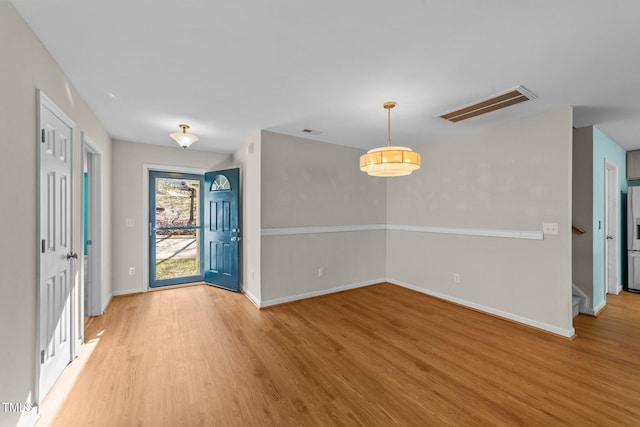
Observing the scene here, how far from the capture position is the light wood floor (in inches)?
68.9

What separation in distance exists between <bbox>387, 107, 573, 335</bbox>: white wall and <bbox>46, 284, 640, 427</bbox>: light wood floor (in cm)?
39

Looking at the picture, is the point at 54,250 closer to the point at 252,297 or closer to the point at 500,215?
the point at 252,297

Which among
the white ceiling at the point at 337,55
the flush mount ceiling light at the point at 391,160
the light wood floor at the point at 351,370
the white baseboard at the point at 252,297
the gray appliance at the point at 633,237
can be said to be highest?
the white ceiling at the point at 337,55

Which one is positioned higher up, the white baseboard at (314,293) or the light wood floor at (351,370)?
the white baseboard at (314,293)

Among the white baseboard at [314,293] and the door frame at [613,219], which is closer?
the white baseboard at [314,293]

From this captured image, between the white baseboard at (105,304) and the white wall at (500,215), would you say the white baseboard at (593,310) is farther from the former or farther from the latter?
the white baseboard at (105,304)

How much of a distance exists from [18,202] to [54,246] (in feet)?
2.37

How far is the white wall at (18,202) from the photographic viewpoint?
4.47ft

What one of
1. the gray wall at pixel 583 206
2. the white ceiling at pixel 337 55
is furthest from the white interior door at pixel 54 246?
the gray wall at pixel 583 206

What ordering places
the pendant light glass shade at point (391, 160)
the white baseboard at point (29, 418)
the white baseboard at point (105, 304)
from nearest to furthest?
1. the white baseboard at point (29, 418)
2. the pendant light glass shade at point (391, 160)
3. the white baseboard at point (105, 304)

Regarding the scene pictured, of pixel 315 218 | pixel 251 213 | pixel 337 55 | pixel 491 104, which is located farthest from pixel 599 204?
pixel 251 213

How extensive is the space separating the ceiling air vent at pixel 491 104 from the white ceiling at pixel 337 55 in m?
0.09

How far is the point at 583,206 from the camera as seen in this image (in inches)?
135

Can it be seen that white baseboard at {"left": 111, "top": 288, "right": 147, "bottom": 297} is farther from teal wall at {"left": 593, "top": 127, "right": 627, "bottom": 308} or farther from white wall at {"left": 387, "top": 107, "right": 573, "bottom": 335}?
teal wall at {"left": 593, "top": 127, "right": 627, "bottom": 308}
